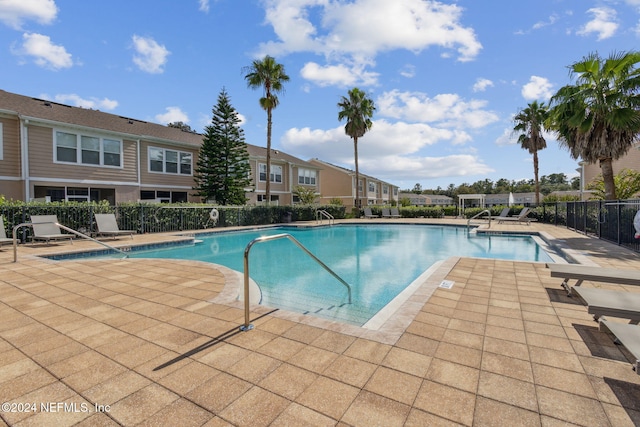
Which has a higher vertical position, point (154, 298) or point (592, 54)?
point (592, 54)

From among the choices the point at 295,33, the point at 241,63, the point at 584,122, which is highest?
the point at 241,63

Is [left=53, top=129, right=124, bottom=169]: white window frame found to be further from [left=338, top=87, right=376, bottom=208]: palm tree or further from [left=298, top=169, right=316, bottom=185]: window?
[left=338, top=87, right=376, bottom=208]: palm tree

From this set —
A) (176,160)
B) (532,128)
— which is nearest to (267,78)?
(176,160)

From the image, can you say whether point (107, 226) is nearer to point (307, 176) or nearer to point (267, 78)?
point (267, 78)

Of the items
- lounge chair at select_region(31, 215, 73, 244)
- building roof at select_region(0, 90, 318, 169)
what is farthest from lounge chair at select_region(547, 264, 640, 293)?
building roof at select_region(0, 90, 318, 169)

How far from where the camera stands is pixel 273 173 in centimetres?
2586

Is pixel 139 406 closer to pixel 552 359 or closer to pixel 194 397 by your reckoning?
pixel 194 397

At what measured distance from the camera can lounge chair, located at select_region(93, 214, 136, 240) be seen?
35.6 feet

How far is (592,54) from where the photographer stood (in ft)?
35.1

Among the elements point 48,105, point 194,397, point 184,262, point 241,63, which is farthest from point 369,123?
point 194,397

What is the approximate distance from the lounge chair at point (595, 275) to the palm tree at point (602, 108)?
9040 millimetres

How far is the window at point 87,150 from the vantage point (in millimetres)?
14320

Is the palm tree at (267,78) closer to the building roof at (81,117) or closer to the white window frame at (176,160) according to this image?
the building roof at (81,117)

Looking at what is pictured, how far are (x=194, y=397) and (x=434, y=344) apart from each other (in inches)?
79.2
